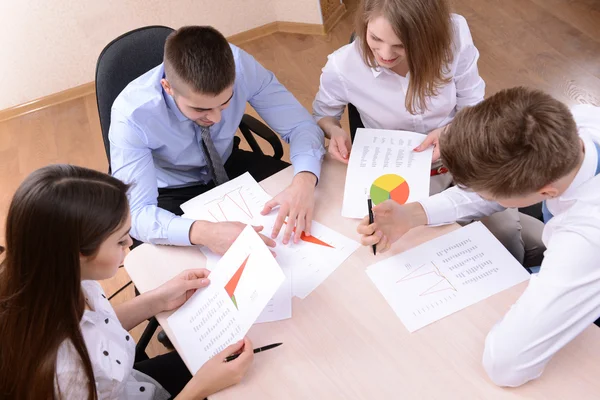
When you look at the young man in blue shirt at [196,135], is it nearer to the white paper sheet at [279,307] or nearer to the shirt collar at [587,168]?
the white paper sheet at [279,307]

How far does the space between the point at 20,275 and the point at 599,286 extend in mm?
1042

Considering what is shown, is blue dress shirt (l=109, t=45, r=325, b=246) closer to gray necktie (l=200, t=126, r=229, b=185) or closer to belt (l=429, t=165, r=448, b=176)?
gray necktie (l=200, t=126, r=229, b=185)

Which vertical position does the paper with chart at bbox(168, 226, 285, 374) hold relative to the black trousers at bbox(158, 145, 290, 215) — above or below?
above

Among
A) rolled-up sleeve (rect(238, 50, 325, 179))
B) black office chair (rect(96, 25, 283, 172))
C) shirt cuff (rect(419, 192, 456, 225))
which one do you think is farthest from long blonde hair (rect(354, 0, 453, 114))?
black office chair (rect(96, 25, 283, 172))

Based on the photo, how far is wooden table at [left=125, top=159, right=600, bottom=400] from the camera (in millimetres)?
1085

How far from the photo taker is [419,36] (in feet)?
4.93

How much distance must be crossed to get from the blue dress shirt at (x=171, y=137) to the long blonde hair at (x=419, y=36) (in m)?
0.31

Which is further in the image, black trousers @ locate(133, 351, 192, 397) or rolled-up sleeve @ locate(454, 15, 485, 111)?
rolled-up sleeve @ locate(454, 15, 485, 111)

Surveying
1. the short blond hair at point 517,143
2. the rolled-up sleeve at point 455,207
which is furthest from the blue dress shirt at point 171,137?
the short blond hair at point 517,143

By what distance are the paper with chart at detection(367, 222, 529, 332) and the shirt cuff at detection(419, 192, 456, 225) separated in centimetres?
4

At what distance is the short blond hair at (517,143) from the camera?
1.06 meters

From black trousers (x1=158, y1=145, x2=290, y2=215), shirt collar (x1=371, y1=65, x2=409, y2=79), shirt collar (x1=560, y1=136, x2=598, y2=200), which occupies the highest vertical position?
shirt collar (x1=560, y1=136, x2=598, y2=200)

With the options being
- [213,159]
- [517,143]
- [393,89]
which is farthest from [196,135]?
[517,143]

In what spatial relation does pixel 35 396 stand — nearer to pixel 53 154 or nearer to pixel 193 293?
pixel 193 293
